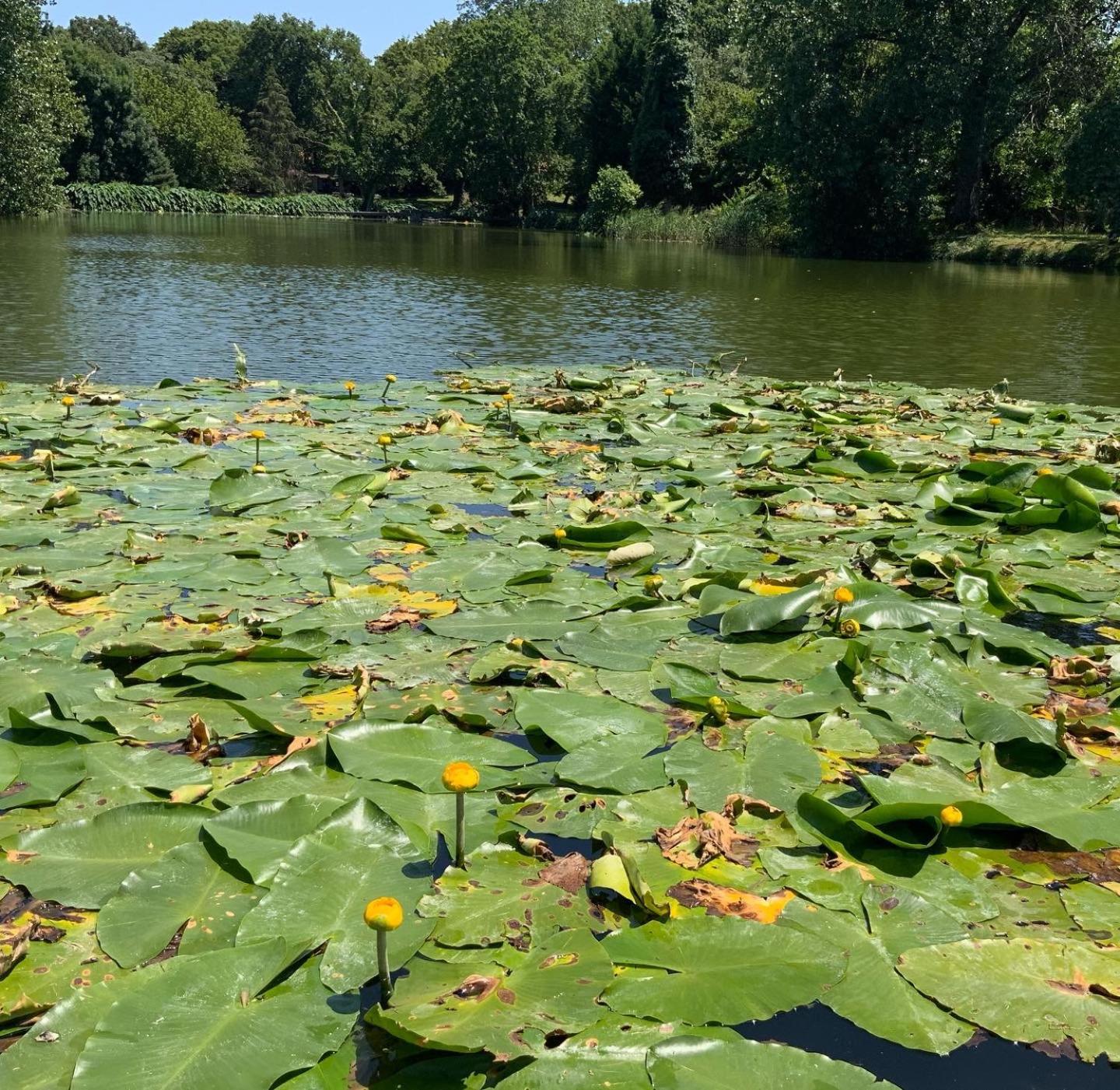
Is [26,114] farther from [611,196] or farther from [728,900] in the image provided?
[728,900]

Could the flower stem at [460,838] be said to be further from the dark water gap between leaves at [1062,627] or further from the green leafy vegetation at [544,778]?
the dark water gap between leaves at [1062,627]

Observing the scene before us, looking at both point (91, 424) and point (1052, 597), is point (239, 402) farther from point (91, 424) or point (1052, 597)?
point (1052, 597)

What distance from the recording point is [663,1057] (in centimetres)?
129

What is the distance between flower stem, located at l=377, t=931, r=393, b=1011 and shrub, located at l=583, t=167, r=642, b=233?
35.5 metres

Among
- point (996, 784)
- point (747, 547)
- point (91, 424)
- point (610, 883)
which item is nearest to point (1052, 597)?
point (747, 547)

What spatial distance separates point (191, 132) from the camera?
175 ft

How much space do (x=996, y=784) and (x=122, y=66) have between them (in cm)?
5927

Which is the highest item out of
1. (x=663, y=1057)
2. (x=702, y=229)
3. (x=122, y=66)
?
(x=122, y=66)

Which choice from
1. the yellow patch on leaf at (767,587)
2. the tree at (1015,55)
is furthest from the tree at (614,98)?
the yellow patch on leaf at (767,587)

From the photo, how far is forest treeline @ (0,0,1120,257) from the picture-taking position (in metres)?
23.7

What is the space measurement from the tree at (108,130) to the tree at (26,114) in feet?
63.7

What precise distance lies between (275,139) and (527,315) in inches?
2234

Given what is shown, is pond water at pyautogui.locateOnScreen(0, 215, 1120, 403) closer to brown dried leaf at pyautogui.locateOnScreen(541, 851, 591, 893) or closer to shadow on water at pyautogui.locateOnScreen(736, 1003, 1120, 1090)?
brown dried leaf at pyautogui.locateOnScreen(541, 851, 591, 893)

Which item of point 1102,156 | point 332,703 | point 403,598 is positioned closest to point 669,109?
point 1102,156
